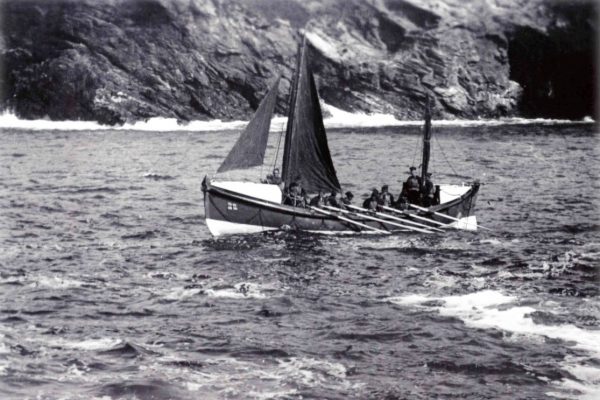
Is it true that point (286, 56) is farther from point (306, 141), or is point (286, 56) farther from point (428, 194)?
point (306, 141)

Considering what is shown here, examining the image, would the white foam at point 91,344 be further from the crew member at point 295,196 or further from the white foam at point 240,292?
the crew member at point 295,196

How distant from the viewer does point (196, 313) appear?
19.1m

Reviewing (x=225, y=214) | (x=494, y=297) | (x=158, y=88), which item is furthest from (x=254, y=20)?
(x=494, y=297)

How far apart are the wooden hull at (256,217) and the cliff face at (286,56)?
64410 millimetres

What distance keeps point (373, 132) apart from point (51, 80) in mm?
39807

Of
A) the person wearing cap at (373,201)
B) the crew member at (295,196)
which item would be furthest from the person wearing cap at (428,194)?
the crew member at (295,196)

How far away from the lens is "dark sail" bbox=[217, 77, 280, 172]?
29656 mm

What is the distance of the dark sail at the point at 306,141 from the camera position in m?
31.7

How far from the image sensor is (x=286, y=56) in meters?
109

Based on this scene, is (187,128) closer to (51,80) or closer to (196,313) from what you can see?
(51,80)

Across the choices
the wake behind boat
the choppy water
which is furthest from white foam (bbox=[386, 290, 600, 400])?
the wake behind boat

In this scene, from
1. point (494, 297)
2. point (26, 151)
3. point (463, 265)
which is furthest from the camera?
point (26, 151)

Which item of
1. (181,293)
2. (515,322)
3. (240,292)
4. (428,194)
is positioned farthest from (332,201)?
(515,322)

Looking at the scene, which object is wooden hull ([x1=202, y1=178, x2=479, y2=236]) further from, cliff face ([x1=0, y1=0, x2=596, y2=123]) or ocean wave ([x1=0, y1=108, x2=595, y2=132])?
cliff face ([x1=0, y1=0, x2=596, y2=123])
